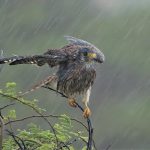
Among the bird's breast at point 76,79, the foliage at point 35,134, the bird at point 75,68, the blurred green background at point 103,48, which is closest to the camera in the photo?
the foliage at point 35,134

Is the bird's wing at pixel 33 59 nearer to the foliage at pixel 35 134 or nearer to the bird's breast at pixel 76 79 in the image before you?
the foliage at pixel 35 134

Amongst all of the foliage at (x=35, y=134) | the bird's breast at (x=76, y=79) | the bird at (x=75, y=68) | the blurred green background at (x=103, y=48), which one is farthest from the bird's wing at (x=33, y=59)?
the blurred green background at (x=103, y=48)

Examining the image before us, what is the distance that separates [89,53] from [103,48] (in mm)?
24110

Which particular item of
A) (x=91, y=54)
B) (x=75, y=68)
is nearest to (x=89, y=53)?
(x=91, y=54)

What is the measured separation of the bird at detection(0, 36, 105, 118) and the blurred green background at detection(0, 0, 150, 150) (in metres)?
14.6

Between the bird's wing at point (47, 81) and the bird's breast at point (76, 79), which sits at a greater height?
the bird's breast at point (76, 79)

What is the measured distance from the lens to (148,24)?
32.0m

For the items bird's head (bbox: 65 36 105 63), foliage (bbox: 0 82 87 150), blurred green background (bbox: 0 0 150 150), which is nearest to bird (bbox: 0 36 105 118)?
bird's head (bbox: 65 36 105 63)

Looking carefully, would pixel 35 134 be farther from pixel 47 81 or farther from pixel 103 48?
pixel 103 48

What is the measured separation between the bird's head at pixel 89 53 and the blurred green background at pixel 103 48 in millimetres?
14647

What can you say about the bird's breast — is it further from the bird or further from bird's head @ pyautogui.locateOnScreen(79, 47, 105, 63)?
bird's head @ pyautogui.locateOnScreen(79, 47, 105, 63)

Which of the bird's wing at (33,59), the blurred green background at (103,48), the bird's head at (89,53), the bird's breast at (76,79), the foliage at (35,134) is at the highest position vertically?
the blurred green background at (103,48)

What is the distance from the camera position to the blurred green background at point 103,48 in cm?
2323

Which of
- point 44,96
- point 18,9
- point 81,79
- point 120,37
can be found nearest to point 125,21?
point 120,37
